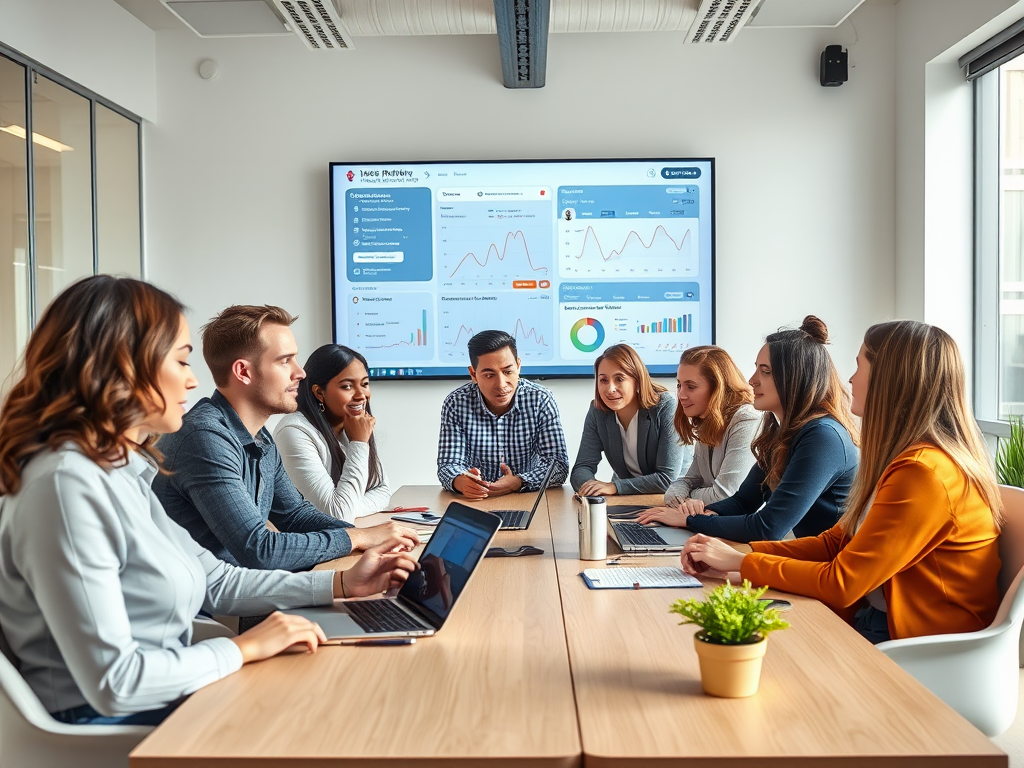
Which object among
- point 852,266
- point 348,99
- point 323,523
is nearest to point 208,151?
point 348,99

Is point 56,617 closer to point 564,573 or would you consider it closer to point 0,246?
point 564,573

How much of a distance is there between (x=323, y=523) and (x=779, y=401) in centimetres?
135

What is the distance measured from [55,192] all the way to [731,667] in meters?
3.99

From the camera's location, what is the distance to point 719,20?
4.20m

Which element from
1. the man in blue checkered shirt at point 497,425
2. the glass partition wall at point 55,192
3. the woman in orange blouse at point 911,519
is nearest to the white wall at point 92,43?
the glass partition wall at point 55,192

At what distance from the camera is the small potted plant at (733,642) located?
127 cm

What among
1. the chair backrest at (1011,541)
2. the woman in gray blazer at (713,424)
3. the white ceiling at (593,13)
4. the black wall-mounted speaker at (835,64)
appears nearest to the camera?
the chair backrest at (1011,541)

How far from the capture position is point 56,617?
1246mm

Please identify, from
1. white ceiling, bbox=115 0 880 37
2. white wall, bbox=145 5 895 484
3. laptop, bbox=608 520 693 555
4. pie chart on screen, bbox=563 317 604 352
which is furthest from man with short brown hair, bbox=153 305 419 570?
white wall, bbox=145 5 895 484

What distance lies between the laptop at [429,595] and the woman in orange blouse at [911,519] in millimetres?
579

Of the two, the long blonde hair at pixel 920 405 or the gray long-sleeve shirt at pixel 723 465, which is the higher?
the long blonde hair at pixel 920 405

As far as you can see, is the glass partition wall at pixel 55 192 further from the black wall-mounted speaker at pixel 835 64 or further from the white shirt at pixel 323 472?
the black wall-mounted speaker at pixel 835 64

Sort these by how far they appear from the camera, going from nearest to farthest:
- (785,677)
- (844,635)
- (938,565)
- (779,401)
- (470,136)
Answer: (785,677)
(844,635)
(938,565)
(779,401)
(470,136)

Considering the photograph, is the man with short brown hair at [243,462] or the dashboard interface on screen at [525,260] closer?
the man with short brown hair at [243,462]
